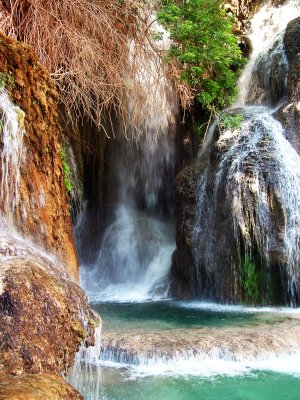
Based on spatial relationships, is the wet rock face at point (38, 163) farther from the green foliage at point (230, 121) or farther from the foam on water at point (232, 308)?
the green foliage at point (230, 121)

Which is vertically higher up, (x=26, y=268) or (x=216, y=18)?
(x=216, y=18)

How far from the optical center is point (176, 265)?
32.1 feet

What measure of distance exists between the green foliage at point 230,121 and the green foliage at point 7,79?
5.22 m

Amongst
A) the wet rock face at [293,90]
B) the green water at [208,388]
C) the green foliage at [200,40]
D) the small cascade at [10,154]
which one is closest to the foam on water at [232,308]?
the green water at [208,388]

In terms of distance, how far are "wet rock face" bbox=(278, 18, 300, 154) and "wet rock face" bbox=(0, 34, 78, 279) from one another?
5.39 metres

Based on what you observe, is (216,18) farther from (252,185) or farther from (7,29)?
(7,29)

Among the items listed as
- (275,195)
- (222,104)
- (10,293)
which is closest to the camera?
(10,293)

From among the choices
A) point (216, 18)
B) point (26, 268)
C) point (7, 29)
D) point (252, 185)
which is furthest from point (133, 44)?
point (26, 268)

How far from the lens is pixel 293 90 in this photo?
9969mm

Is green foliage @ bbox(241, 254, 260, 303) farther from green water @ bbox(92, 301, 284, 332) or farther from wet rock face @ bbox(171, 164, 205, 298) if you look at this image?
wet rock face @ bbox(171, 164, 205, 298)

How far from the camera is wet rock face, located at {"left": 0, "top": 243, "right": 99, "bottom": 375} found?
8.82ft

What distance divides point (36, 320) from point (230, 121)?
7151 mm

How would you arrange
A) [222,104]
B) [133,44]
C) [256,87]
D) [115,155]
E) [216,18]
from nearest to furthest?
[133,44] < [216,18] < [222,104] < [256,87] < [115,155]

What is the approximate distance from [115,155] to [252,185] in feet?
18.5
